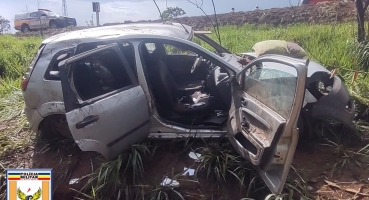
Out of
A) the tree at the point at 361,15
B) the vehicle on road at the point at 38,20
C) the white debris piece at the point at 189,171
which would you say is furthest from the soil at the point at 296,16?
the vehicle on road at the point at 38,20

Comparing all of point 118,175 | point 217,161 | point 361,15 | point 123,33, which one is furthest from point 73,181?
point 361,15

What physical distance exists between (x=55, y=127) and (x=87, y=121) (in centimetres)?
119

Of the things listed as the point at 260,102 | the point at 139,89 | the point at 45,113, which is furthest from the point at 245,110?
the point at 45,113

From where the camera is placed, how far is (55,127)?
451cm

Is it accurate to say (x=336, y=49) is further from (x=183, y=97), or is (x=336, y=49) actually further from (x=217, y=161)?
(x=217, y=161)

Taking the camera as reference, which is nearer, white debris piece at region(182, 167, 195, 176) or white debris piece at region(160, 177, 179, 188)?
white debris piece at region(160, 177, 179, 188)

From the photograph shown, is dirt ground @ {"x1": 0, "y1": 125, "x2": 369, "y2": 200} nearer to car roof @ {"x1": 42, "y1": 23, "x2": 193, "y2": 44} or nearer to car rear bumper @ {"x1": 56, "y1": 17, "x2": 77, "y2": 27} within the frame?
car roof @ {"x1": 42, "y1": 23, "x2": 193, "y2": 44}

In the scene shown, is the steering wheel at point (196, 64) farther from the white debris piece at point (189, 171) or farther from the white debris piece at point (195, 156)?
the white debris piece at point (189, 171)

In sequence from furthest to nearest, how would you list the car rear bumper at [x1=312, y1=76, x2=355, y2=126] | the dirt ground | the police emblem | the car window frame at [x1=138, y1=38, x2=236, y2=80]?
the car window frame at [x1=138, y1=38, x2=236, y2=80], the car rear bumper at [x1=312, y1=76, x2=355, y2=126], the dirt ground, the police emblem

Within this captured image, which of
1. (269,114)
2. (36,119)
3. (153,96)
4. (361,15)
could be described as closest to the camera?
(269,114)

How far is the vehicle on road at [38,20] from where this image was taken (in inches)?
859

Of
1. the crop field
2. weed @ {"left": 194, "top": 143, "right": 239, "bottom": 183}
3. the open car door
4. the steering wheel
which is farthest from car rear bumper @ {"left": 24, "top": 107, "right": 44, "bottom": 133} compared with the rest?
the open car door

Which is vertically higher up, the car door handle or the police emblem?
the car door handle

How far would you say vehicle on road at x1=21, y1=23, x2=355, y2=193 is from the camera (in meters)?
3.26
